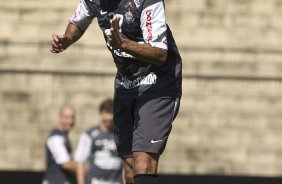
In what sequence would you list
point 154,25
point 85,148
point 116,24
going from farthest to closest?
point 85,148
point 154,25
point 116,24

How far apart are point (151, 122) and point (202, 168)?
7.50 meters

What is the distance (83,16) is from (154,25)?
31.7 inches

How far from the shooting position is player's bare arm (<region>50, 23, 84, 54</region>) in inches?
271

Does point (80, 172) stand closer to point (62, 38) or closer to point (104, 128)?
point (104, 128)

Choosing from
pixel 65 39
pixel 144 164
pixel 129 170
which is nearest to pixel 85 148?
pixel 129 170

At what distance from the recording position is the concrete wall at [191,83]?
14297mm

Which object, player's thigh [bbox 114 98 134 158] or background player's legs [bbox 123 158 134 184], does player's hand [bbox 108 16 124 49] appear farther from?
background player's legs [bbox 123 158 134 184]

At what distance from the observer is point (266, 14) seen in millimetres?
16156

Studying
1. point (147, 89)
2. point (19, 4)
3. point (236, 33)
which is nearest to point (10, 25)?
point (19, 4)

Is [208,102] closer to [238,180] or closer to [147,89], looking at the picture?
[238,180]

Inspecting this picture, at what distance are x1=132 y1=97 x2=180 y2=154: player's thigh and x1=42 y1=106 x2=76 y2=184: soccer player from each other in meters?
4.35

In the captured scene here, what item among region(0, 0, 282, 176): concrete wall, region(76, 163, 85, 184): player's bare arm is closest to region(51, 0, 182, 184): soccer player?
region(76, 163, 85, 184): player's bare arm

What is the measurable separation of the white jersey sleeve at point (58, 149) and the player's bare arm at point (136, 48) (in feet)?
15.2

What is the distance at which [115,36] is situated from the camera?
246 inches
